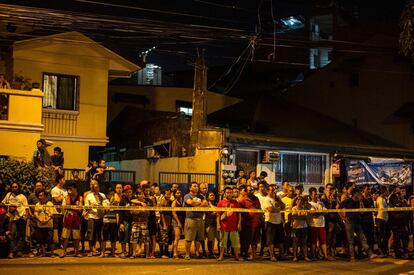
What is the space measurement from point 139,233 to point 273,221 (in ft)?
11.3

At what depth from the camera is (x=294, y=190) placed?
17234 millimetres

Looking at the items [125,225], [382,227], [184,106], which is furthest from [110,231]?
[184,106]

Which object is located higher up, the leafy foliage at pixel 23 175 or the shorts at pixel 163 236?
the leafy foliage at pixel 23 175

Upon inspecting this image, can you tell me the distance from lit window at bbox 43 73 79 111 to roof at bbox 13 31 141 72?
4.29 ft

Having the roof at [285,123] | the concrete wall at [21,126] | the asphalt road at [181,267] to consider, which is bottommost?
the asphalt road at [181,267]

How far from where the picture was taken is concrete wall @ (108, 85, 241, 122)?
3419 centimetres

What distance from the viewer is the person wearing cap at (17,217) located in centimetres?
1470

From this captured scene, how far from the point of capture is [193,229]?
51.1 ft

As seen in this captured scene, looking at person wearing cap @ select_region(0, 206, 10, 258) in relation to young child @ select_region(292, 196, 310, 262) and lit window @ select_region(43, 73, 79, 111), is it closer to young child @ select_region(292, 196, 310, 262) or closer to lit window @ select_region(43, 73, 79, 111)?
young child @ select_region(292, 196, 310, 262)

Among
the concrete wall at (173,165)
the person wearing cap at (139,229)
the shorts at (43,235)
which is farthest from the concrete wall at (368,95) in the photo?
the shorts at (43,235)

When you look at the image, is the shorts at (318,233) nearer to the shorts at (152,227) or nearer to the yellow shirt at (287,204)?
the yellow shirt at (287,204)

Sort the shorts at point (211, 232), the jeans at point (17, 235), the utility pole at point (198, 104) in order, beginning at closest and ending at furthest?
the jeans at point (17, 235), the shorts at point (211, 232), the utility pole at point (198, 104)

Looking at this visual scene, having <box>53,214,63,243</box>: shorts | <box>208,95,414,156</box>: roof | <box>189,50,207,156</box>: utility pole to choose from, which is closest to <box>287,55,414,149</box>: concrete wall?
<box>208,95,414,156</box>: roof

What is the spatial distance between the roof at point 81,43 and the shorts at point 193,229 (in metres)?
11.6
